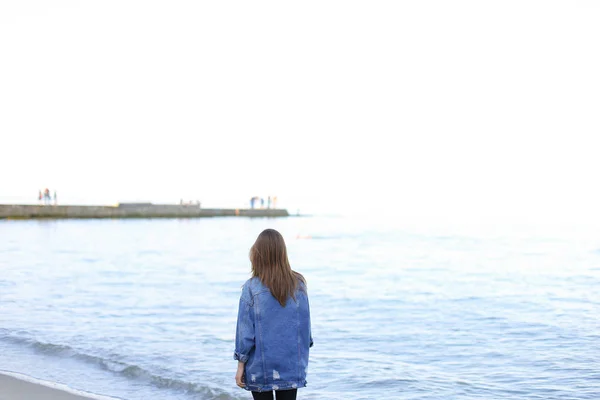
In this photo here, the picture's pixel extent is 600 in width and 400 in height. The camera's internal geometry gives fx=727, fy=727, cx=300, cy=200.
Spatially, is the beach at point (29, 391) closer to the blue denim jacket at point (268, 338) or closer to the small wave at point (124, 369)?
the small wave at point (124, 369)

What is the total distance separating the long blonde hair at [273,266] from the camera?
4.06 metres

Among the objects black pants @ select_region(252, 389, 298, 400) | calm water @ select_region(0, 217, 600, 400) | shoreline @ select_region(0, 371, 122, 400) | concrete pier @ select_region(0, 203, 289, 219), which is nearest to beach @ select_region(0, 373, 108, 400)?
shoreline @ select_region(0, 371, 122, 400)

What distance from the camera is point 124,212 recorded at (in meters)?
78.2

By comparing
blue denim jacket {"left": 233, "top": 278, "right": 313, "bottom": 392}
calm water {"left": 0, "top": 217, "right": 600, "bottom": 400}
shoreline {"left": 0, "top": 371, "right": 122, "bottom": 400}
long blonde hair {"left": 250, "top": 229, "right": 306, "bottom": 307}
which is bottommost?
calm water {"left": 0, "top": 217, "right": 600, "bottom": 400}

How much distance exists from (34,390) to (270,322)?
4.25 m

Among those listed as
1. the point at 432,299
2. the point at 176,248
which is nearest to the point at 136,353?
the point at 432,299

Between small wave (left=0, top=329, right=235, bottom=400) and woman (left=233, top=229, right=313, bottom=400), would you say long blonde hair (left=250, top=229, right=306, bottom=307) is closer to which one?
woman (left=233, top=229, right=313, bottom=400)

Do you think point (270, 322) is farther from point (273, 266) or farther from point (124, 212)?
point (124, 212)

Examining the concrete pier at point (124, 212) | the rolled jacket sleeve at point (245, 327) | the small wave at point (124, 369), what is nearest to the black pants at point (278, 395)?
the rolled jacket sleeve at point (245, 327)

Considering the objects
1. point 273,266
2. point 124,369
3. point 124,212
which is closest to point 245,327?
point 273,266

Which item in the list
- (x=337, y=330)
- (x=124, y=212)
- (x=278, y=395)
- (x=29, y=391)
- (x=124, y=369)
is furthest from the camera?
(x=124, y=212)

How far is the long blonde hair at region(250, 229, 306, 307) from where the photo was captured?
13.3 feet

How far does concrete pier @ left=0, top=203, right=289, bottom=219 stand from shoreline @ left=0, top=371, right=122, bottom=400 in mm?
60460

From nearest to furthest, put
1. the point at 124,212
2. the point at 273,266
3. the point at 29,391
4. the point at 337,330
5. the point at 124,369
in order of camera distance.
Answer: the point at 273,266 < the point at 29,391 < the point at 124,369 < the point at 337,330 < the point at 124,212
